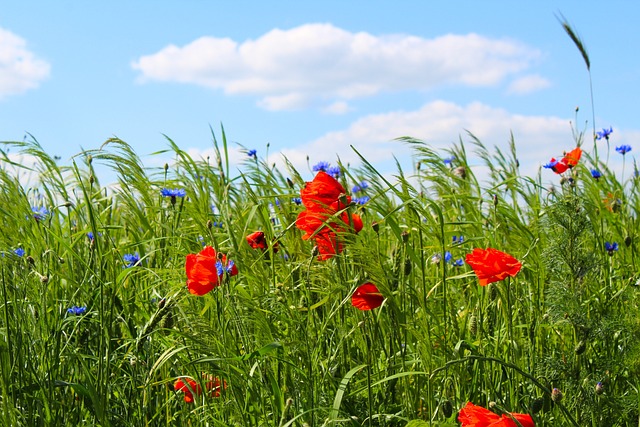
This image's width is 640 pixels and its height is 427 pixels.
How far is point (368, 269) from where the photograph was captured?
1572 millimetres

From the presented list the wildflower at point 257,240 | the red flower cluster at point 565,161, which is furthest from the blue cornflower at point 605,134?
the wildflower at point 257,240

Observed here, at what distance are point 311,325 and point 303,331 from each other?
0.87ft

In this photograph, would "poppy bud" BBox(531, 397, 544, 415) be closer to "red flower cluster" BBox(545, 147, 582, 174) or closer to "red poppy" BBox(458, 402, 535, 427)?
"red poppy" BBox(458, 402, 535, 427)

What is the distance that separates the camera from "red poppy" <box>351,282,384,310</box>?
1795mm

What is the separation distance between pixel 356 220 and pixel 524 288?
102cm

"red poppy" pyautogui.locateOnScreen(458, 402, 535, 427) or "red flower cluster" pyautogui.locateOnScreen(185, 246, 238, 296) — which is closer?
"red poppy" pyautogui.locateOnScreen(458, 402, 535, 427)

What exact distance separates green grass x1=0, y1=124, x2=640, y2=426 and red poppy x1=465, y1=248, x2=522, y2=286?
3.7 inches

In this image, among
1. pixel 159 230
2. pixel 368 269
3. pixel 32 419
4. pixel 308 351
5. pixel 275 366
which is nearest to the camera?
pixel 368 269

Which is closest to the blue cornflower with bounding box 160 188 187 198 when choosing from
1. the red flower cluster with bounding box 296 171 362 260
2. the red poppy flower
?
the red flower cluster with bounding box 296 171 362 260

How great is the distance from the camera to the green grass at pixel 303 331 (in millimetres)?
1742

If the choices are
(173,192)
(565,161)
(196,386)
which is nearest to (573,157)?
(565,161)

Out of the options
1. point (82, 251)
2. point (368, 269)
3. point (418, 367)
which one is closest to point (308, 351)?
point (368, 269)

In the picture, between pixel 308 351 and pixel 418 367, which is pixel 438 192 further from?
pixel 308 351

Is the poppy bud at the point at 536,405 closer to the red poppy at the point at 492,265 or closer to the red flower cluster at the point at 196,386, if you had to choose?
the red poppy at the point at 492,265
